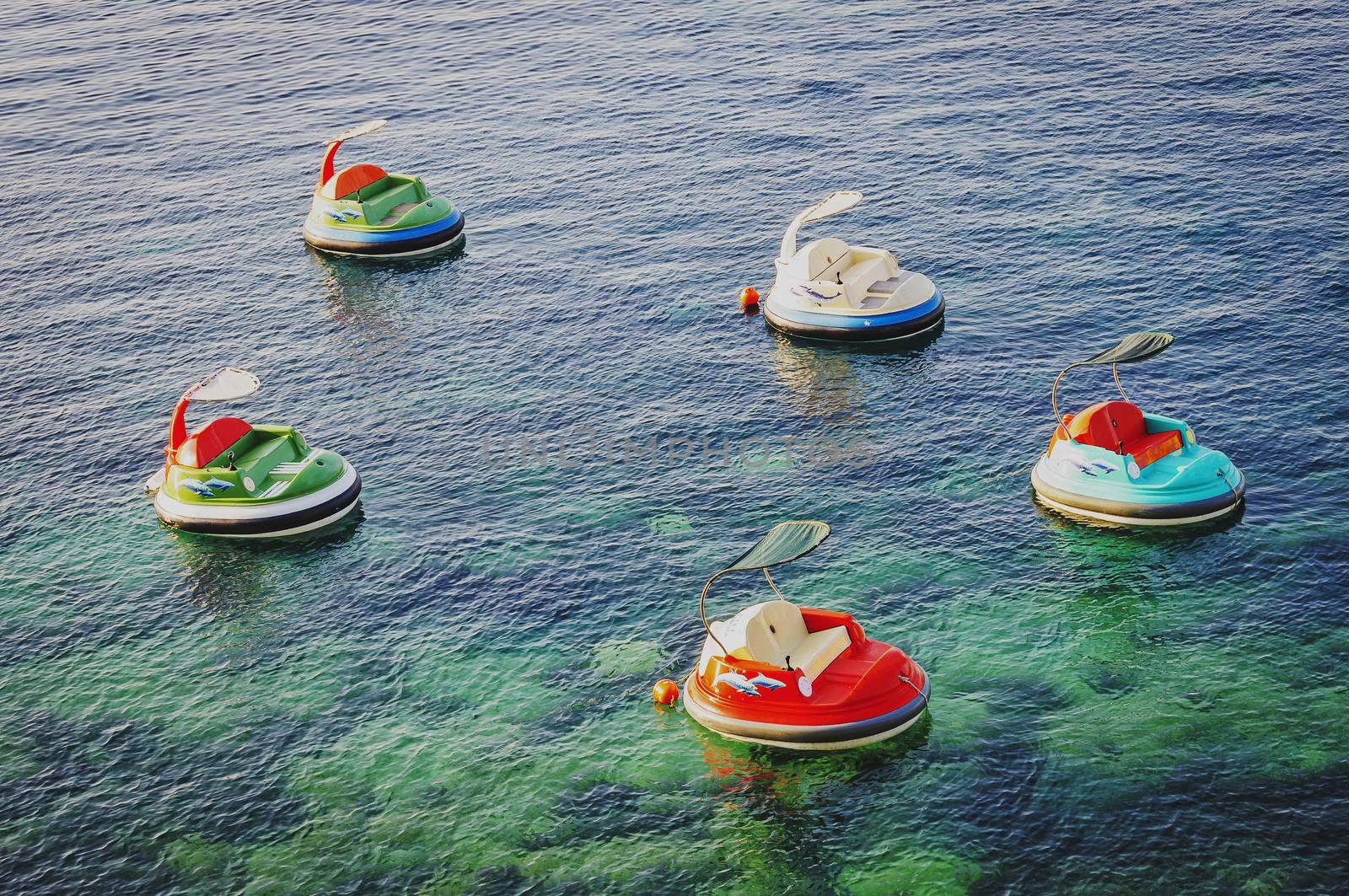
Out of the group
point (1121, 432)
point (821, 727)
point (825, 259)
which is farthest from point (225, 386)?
point (1121, 432)

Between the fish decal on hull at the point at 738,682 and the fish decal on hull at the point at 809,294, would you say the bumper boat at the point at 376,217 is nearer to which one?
the fish decal on hull at the point at 809,294

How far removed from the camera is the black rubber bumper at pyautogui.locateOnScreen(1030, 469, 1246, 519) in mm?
48094

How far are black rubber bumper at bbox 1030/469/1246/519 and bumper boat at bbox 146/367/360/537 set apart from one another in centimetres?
2714

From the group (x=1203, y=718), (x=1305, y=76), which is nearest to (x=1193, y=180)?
(x=1305, y=76)

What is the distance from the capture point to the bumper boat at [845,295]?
206 ft

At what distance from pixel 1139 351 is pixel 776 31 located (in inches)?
2476

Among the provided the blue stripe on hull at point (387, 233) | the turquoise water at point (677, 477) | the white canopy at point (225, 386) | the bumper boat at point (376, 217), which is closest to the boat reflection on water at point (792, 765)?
the turquoise water at point (677, 477)

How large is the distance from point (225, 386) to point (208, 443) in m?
2.46

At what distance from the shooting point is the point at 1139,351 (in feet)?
166

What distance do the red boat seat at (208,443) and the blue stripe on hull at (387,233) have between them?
24.3 metres

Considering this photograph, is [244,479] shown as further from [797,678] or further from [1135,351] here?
[1135,351]

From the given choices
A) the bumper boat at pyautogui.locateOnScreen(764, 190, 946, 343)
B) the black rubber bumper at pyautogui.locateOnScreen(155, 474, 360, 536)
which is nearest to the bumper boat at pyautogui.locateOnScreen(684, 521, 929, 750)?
the black rubber bumper at pyautogui.locateOnScreen(155, 474, 360, 536)

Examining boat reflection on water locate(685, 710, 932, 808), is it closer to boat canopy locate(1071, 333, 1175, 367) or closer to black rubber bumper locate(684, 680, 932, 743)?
black rubber bumper locate(684, 680, 932, 743)

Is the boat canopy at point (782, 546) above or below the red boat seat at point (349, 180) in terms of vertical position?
below
